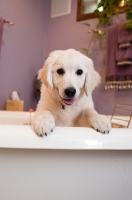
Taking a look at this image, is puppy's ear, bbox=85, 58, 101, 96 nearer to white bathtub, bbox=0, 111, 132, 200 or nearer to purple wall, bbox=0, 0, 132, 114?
white bathtub, bbox=0, 111, 132, 200

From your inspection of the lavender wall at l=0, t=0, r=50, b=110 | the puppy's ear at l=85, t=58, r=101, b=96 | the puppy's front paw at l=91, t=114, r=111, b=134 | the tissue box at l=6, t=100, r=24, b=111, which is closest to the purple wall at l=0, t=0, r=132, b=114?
the lavender wall at l=0, t=0, r=50, b=110

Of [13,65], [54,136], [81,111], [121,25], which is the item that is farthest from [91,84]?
[13,65]

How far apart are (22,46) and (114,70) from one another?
1.23 meters

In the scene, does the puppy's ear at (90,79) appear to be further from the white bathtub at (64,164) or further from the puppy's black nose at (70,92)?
the white bathtub at (64,164)

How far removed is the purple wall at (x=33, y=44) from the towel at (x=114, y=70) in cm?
19

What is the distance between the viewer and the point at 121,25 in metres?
2.09

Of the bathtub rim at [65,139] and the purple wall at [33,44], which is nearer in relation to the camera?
the bathtub rim at [65,139]

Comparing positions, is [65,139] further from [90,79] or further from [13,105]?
[13,105]

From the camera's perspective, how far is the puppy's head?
1.07 meters

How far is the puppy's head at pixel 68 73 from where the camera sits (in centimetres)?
107

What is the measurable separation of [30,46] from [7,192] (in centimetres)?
223

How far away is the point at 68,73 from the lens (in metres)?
1.10

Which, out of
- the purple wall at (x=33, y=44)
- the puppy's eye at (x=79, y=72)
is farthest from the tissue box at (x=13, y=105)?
the puppy's eye at (x=79, y=72)

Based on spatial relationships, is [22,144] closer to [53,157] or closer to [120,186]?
[53,157]
